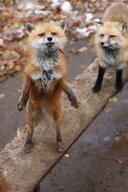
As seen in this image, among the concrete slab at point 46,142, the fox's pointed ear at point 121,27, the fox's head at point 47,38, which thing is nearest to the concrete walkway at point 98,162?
the concrete slab at point 46,142

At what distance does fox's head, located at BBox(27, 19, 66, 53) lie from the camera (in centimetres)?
359

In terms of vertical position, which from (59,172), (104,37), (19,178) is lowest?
(59,172)

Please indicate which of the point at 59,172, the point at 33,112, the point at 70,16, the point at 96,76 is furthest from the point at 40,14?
the point at 33,112

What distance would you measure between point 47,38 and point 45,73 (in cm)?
31

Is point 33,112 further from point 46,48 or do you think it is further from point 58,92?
point 46,48

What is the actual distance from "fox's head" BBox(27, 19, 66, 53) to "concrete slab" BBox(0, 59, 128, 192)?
38.9 inches

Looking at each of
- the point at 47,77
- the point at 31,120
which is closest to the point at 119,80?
the point at 31,120

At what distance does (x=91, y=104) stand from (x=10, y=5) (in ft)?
11.7

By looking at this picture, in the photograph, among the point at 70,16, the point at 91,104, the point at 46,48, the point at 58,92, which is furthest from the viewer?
the point at 70,16

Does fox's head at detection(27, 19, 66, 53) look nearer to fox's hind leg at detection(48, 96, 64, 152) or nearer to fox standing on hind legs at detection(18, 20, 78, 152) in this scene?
fox standing on hind legs at detection(18, 20, 78, 152)

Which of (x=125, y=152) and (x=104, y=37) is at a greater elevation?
(x=104, y=37)

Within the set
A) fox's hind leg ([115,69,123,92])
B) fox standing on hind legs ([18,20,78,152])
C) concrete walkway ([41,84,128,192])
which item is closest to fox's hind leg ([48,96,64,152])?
fox standing on hind legs ([18,20,78,152])

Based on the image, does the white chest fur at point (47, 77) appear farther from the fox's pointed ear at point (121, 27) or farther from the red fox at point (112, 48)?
the fox's pointed ear at point (121, 27)

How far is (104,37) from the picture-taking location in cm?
455
